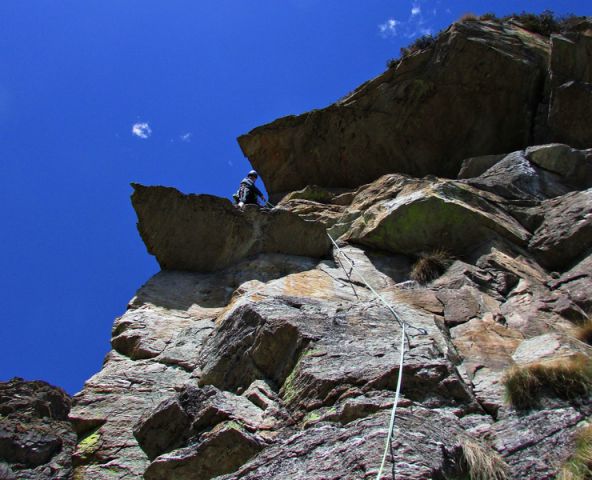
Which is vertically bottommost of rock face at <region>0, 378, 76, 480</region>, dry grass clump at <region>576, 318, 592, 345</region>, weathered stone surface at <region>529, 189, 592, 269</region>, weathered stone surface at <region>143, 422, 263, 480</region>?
weathered stone surface at <region>143, 422, 263, 480</region>

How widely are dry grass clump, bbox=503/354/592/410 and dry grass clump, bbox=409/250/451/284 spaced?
4.69 meters

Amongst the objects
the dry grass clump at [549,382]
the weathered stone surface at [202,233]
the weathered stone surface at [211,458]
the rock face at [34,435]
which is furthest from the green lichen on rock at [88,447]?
the weathered stone surface at [202,233]

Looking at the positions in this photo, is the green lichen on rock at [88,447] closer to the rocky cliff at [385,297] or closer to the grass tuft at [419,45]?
the rocky cliff at [385,297]

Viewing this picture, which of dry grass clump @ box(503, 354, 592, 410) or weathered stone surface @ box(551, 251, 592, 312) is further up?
weathered stone surface @ box(551, 251, 592, 312)

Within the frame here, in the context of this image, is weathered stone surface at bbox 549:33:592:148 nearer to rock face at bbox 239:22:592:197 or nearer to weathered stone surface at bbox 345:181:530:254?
rock face at bbox 239:22:592:197

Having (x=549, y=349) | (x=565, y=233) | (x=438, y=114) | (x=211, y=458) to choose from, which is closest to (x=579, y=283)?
(x=565, y=233)

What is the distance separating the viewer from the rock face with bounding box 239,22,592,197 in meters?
17.1

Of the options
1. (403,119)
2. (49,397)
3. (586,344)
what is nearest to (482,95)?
(403,119)

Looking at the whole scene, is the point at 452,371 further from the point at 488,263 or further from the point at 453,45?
the point at 453,45

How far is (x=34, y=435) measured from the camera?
346 inches

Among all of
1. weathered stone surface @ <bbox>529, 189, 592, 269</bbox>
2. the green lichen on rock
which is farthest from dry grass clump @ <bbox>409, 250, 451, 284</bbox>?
the green lichen on rock

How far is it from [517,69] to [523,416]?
531 inches

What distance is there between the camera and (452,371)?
6.87 meters

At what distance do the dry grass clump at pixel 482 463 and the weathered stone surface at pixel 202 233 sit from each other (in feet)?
25.7
